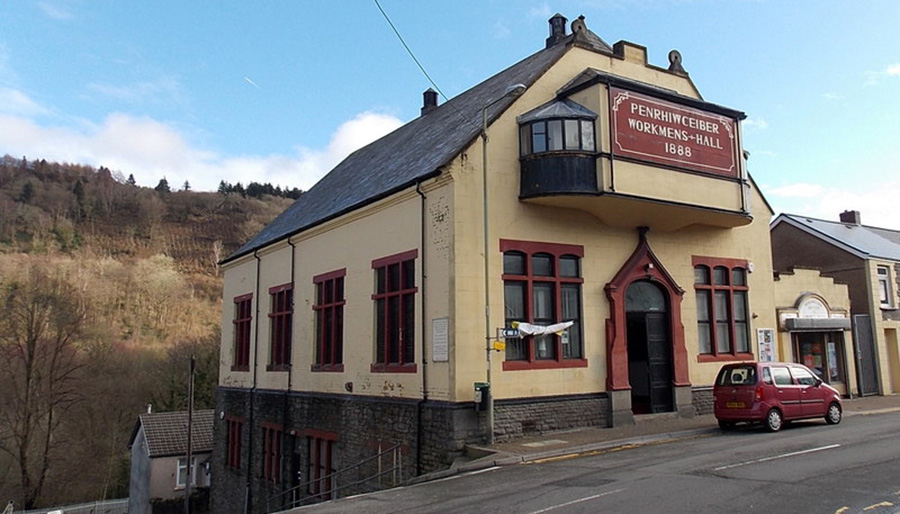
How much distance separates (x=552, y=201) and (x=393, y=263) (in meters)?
4.56

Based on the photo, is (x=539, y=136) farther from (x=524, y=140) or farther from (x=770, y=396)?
(x=770, y=396)

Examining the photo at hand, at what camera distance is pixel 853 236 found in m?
30.3

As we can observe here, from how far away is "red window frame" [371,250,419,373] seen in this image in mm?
17312

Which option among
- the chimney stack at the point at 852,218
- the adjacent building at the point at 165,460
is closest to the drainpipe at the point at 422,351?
the adjacent building at the point at 165,460

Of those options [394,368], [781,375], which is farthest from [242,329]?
[781,375]

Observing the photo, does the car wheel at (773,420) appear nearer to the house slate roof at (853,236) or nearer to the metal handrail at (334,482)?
the metal handrail at (334,482)

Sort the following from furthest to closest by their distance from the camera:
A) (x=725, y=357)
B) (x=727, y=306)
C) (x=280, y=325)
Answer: (x=280, y=325), (x=727, y=306), (x=725, y=357)

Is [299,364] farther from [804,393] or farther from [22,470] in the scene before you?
[22,470]

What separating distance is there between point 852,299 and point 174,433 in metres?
34.5

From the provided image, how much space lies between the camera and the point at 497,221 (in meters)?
16.5

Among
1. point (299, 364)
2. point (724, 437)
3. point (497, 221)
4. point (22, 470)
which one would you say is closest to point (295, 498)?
point (299, 364)

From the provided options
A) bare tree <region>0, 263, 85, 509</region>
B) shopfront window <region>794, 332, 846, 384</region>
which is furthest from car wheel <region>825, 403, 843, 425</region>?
bare tree <region>0, 263, 85, 509</region>

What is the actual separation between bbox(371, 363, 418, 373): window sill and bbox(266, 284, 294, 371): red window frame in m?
6.75

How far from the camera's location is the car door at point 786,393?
634 inches
